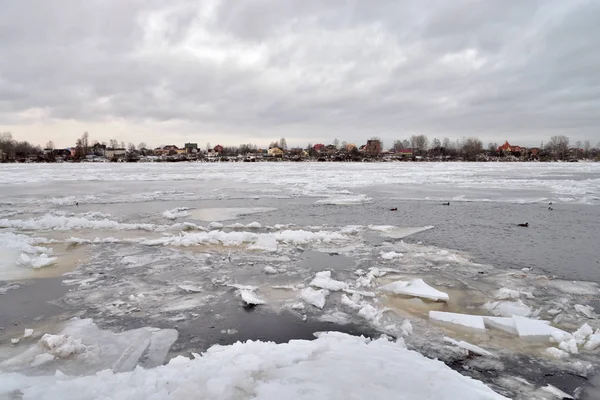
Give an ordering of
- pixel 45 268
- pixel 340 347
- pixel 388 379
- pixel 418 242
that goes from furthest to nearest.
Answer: pixel 418 242 < pixel 45 268 < pixel 340 347 < pixel 388 379

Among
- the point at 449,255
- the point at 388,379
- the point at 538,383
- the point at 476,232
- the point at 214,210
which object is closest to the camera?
the point at 388,379

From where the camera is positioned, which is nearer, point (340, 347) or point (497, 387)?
point (497, 387)

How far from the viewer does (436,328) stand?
14.5 feet

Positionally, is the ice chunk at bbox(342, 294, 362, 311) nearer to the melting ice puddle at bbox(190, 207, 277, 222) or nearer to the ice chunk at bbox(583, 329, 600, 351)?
the ice chunk at bbox(583, 329, 600, 351)

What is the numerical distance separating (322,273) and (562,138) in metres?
161

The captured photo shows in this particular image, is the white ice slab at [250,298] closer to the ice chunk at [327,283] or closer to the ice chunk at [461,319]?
the ice chunk at [327,283]

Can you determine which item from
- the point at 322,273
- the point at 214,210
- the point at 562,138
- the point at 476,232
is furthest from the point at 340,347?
the point at 562,138

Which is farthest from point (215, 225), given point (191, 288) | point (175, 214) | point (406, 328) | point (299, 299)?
point (406, 328)

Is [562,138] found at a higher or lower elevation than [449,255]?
higher

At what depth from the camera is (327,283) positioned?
5.75 m

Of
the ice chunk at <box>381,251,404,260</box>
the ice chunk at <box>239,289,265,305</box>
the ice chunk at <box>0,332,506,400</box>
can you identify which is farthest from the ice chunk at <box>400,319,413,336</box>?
the ice chunk at <box>381,251,404,260</box>

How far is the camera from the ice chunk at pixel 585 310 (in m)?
4.75

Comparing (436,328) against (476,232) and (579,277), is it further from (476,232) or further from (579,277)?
(476,232)

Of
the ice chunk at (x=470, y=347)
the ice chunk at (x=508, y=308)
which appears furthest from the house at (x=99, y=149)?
the ice chunk at (x=470, y=347)
